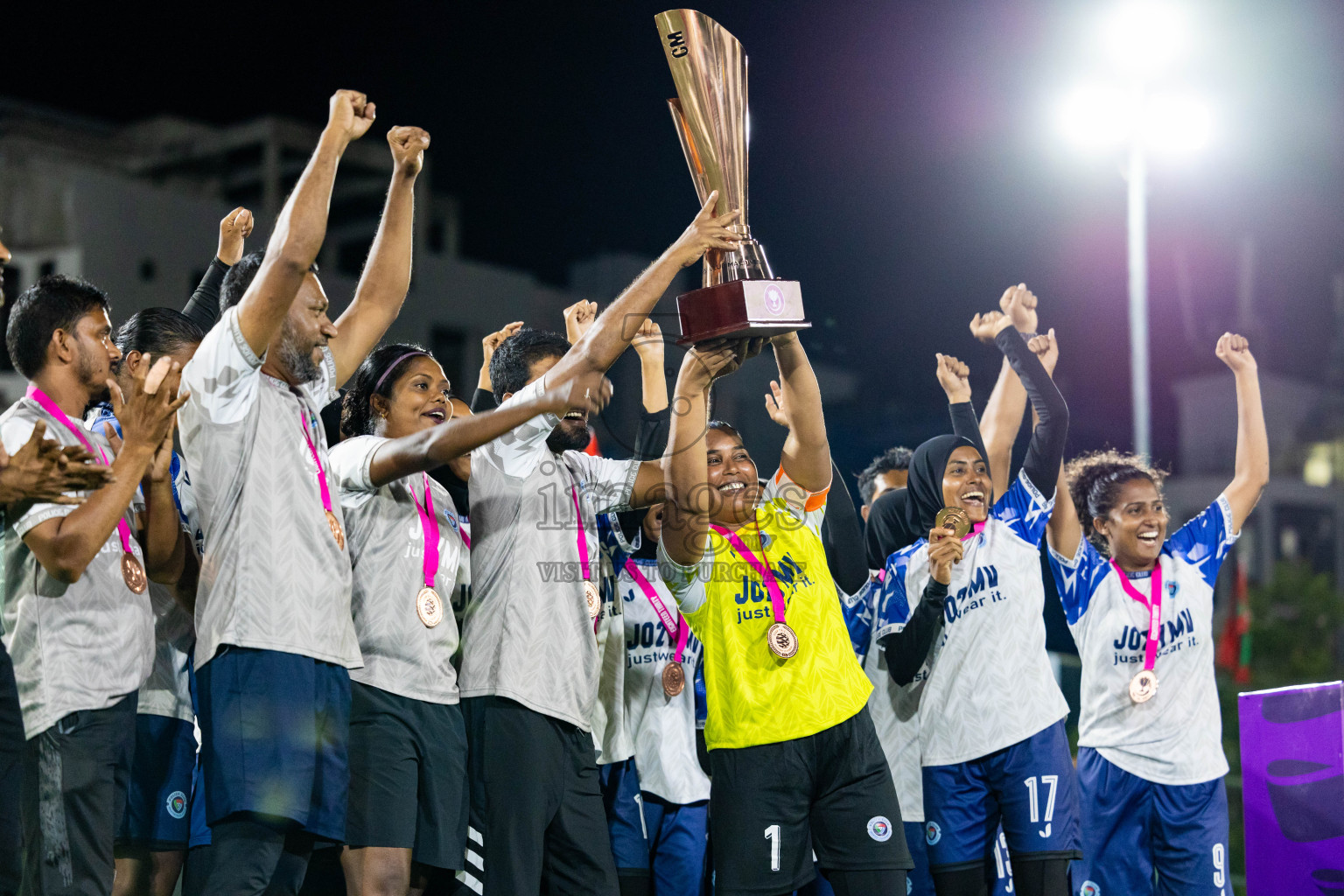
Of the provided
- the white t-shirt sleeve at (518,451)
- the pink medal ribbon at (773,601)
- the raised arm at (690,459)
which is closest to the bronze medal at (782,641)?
the pink medal ribbon at (773,601)

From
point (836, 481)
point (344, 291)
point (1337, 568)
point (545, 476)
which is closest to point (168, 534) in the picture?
point (545, 476)

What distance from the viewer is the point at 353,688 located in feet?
11.6

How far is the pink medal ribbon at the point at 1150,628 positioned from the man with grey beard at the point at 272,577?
331 centimetres

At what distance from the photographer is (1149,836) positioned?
4824 millimetres

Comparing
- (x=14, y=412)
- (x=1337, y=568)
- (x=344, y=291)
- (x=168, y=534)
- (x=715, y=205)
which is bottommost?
(x=1337, y=568)

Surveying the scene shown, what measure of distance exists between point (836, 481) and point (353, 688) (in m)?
1.97

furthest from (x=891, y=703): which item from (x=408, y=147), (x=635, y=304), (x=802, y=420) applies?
(x=408, y=147)

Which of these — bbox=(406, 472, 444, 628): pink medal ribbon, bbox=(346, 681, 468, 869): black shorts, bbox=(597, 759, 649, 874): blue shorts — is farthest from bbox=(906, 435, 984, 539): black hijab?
bbox=(346, 681, 468, 869): black shorts

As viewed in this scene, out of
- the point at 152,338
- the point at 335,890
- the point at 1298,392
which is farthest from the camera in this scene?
the point at 1298,392

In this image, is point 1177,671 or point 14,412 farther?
point 1177,671

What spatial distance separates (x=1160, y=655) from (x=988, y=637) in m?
0.86

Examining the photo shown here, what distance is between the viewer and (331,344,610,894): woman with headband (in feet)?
11.2

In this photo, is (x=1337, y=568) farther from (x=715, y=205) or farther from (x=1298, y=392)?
(x=715, y=205)

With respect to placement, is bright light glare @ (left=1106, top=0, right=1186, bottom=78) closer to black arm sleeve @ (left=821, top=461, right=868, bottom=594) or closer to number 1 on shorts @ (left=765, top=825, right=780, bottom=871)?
black arm sleeve @ (left=821, top=461, right=868, bottom=594)
